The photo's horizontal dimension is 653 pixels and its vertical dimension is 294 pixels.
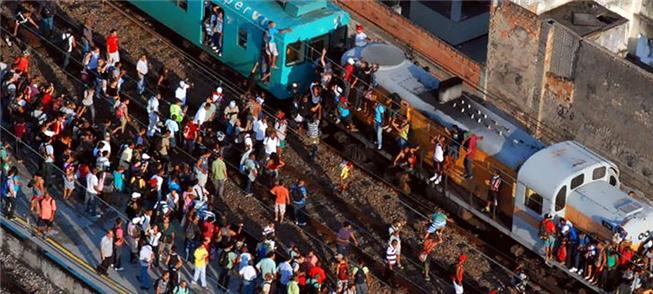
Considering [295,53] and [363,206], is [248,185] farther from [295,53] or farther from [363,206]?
[295,53]

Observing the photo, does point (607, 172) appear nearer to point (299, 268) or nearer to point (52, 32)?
point (299, 268)

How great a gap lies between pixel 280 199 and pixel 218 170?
1.76 meters

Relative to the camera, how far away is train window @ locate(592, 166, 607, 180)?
42.1 meters

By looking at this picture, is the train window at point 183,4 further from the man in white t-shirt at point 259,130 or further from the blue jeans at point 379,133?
the blue jeans at point 379,133

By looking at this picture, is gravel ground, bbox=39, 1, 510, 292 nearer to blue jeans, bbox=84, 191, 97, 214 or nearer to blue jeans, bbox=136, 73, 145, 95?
blue jeans, bbox=136, 73, 145, 95

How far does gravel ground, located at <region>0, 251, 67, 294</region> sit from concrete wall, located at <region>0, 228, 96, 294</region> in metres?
0.11

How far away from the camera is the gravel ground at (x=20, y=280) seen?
137 ft

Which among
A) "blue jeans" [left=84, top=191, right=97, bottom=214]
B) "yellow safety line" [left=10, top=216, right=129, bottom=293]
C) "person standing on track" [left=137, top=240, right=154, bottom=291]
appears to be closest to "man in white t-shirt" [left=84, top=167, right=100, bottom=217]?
"blue jeans" [left=84, top=191, right=97, bottom=214]

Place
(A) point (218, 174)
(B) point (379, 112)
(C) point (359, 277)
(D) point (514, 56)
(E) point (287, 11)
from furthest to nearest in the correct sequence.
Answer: (D) point (514, 56)
(E) point (287, 11)
(B) point (379, 112)
(A) point (218, 174)
(C) point (359, 277)

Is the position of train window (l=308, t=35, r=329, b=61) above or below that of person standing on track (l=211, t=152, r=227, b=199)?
above

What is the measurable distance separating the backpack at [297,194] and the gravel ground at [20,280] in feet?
20.3

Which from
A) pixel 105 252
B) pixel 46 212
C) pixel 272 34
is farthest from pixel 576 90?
pixel 46 212

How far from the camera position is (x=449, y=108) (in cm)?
4462

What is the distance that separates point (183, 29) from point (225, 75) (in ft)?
6.12
